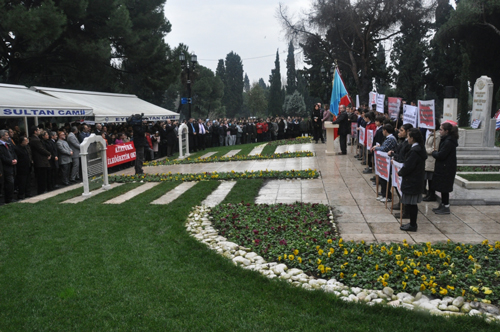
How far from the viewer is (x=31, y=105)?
575 inches

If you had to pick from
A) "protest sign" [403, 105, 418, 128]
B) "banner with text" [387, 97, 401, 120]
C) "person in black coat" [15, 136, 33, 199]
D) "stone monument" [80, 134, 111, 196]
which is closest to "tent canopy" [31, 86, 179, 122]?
"stone monument" [80, 134, 111, 196]

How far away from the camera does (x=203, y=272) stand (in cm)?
557

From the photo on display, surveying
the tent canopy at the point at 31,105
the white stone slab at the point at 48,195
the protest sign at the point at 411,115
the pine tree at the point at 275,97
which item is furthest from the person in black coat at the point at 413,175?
the pine tree at the point at 275,97

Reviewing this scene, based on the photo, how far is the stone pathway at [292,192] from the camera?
9469mm

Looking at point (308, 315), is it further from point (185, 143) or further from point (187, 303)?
point (185, 143)

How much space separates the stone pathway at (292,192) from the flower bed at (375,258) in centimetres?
180

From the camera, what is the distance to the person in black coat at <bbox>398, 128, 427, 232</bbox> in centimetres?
686

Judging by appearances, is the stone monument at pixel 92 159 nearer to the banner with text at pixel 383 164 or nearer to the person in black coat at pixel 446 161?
the banner with text at pixel 383 164

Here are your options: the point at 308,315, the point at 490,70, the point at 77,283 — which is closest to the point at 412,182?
the point at 308,315

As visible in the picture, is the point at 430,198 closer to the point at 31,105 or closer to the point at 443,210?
the point at 443,210

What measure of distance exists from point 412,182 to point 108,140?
42.3 ft

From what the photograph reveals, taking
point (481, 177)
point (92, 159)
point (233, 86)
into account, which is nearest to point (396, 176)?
point (481, 177)

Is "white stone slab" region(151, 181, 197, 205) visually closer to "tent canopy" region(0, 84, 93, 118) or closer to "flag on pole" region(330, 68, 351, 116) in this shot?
"tent canopy" region(0, 84, 93, 118)

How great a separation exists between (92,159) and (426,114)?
8.56 metres
